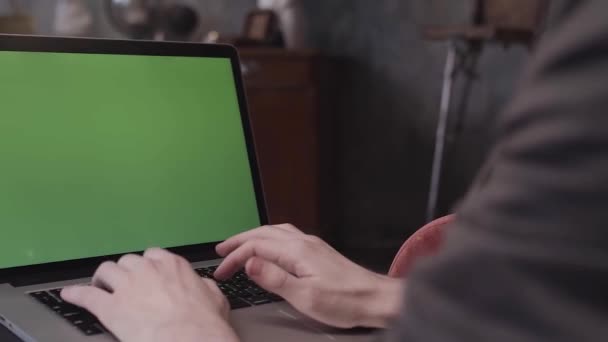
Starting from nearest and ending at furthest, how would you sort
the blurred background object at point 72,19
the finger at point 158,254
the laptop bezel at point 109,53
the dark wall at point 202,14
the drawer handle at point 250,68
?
1. the finger at point 158,254
2. the laptop bezel at point 109,53
3. the drawer handle at point 250,68
4. the blurred background object at point 72,19
5. the dark wall at point 202,14

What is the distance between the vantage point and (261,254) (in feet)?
2.32

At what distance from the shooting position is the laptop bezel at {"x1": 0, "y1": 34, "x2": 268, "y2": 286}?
29.6 inches

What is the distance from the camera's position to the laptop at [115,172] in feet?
2.36

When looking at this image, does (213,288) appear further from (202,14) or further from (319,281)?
(202,14)

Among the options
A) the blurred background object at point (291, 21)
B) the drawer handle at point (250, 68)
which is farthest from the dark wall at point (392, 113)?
the drawer handle at point (250, 68)

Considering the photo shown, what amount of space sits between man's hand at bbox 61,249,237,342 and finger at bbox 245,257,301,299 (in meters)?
0.04

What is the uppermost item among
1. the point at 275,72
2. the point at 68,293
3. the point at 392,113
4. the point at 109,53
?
the point at 109,53

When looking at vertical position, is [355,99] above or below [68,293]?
below

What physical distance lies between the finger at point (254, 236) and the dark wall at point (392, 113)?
2091 mm

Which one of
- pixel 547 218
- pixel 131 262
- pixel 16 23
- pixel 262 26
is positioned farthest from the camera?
pixel 262 26

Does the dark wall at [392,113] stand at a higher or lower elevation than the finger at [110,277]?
lower

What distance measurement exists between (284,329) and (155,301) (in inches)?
6.3

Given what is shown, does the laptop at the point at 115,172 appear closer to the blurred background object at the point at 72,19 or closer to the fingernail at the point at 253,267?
the fingernail at the point at 253,267

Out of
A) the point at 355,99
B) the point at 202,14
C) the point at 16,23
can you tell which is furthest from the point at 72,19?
the point at 355,99
